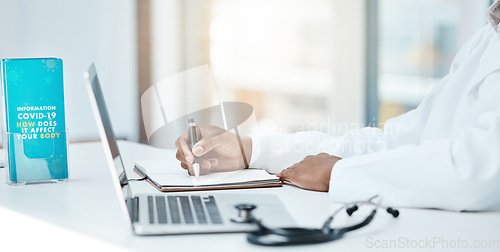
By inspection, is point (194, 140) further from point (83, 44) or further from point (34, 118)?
point (83, 44)

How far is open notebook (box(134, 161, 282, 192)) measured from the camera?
113 centimetres

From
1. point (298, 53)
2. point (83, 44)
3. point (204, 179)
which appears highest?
point (83, 44)

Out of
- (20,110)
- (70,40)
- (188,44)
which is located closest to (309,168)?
(20,110)

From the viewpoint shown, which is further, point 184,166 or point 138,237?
point 184,166

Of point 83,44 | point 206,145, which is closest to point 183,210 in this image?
point 206,145

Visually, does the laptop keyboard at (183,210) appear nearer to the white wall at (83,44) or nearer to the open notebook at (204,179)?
the open notebook at (204,179)

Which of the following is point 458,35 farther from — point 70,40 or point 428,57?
point 70,40

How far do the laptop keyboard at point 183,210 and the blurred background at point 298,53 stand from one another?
319cm

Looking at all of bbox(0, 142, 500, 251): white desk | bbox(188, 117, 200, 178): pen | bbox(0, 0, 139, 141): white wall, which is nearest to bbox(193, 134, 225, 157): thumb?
bbox(188, 117, 200, 178): pen

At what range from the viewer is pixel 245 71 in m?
4.75

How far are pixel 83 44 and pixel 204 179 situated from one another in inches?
117

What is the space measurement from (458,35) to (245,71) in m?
1.70

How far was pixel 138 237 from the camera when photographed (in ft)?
2.62

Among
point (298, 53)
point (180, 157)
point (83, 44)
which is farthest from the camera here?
point (298, 53)
